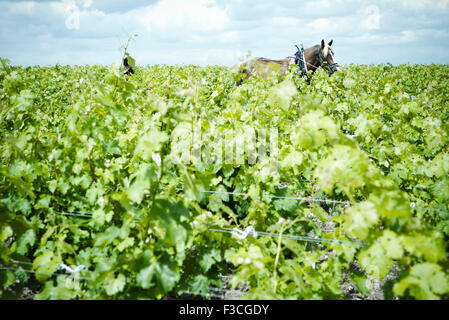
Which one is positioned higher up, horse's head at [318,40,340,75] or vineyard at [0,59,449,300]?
horse's head at [318,40,340,75]

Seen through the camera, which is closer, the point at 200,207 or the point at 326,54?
the point at 200,207

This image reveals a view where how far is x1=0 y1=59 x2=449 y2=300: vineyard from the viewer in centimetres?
159

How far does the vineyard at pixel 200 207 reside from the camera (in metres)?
1.59

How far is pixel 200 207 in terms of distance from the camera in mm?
2527

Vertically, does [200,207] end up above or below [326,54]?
below

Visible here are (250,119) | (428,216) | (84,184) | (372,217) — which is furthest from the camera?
(250,119)

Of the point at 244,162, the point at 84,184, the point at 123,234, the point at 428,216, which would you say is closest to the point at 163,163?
the point at 123,234

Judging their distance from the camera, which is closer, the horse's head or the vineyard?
the vineyard
